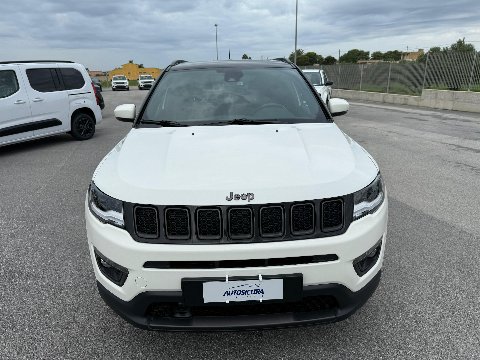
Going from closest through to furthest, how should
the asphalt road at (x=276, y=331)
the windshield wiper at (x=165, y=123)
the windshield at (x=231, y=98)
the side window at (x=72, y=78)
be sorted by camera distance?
the asphalt road at (x=276, y=331), the windshield wiper at (x=165, y=123), the windshield at (x=231, y=98), the side window at (x=72, y=78)

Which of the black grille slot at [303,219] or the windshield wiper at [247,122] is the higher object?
the windshield wiper at [247,122]

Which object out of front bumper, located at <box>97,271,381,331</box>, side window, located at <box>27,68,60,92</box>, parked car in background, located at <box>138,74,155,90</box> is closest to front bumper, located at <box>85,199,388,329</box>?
front bumper, located at <box>97,271,381,331</box>

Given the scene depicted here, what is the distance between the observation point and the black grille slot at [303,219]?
2.00 meters

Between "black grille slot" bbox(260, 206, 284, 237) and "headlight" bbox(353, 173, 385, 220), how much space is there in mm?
420

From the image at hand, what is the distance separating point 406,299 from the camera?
2.84m

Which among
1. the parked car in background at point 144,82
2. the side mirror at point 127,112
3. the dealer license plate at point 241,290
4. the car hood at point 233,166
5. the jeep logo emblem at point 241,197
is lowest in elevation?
the parked car in background at point 144,82

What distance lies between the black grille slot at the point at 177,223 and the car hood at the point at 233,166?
5 cm

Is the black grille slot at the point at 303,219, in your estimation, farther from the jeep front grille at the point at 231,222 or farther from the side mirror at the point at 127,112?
the side mirror at the point at 127,112

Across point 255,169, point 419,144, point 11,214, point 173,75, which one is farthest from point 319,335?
point 419,144

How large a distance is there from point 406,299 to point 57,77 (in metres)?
8.99

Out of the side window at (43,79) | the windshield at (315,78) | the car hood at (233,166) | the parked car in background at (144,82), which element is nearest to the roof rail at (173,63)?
the car hood at (233,166)

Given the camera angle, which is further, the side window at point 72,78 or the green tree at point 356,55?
the green tree at point 356,55

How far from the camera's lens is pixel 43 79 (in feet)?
29.1

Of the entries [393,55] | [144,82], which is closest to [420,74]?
[144,82]
